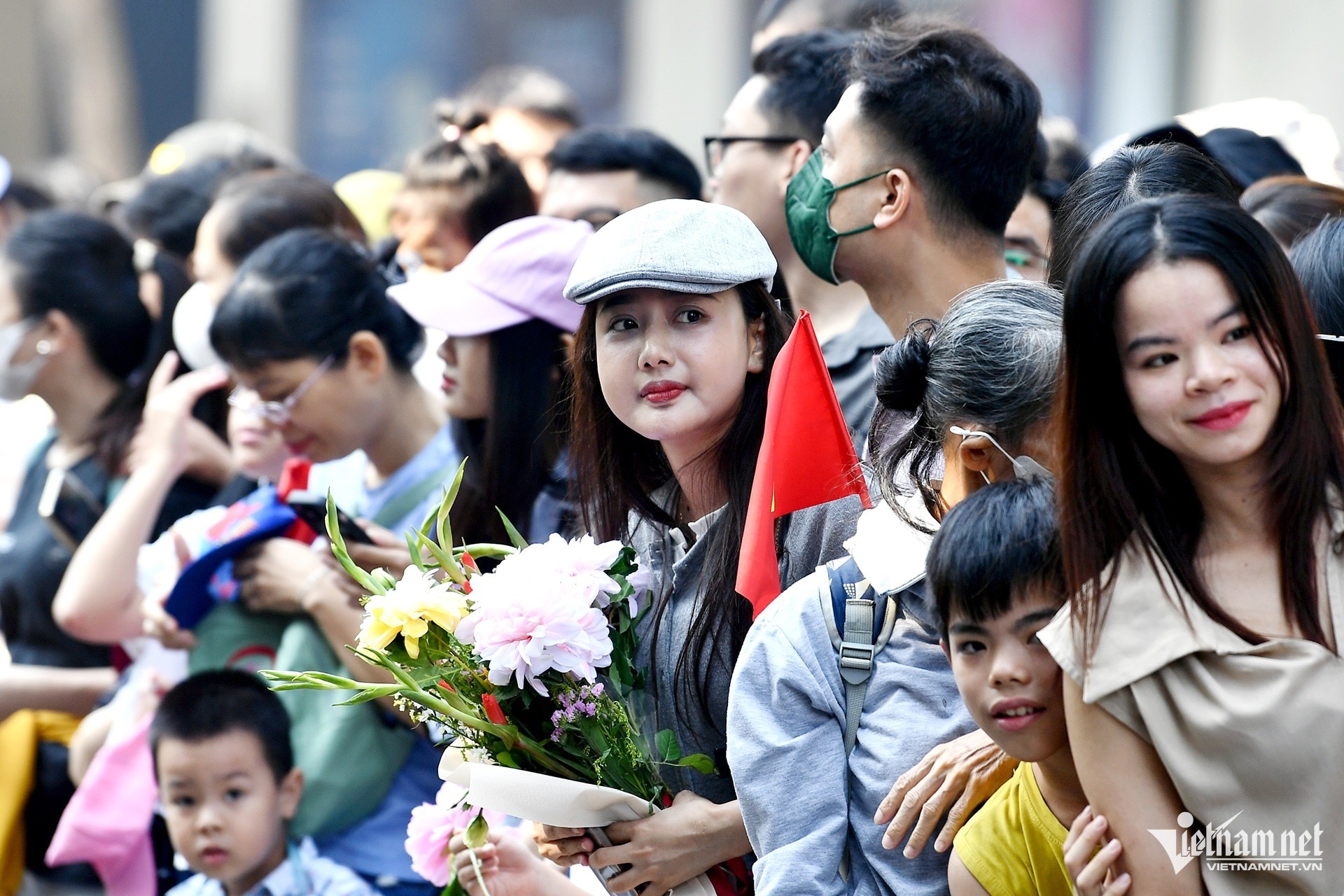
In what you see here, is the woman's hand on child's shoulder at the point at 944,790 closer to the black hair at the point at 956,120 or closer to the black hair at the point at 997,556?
the black hair at the point at 997,556

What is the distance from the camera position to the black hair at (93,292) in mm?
4652

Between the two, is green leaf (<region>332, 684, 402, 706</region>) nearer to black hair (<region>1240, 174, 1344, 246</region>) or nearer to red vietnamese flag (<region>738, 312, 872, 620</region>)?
red vietnamese flag (<region>738, 312, 872, 620</region>)

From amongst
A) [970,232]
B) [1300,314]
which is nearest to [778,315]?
[970,232]

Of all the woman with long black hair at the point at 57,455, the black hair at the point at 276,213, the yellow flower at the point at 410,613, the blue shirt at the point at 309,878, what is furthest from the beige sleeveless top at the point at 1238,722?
the woman with long black hair at the point at 57,455

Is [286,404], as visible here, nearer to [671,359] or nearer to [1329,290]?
[671,359]

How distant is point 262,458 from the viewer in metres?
4.01

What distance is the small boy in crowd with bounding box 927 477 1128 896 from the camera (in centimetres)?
193

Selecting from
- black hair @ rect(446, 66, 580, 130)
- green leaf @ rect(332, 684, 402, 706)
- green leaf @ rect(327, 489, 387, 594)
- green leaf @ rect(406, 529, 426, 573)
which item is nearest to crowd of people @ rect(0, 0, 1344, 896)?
green leaf @ rect(406, 529, 426, 573)

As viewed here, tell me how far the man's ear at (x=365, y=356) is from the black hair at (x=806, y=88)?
121cm

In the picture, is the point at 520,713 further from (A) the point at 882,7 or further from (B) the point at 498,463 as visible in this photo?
(A) the point at 882,7

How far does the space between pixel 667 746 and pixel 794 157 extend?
1847mm

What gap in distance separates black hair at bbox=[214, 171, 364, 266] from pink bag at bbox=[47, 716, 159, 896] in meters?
1.53

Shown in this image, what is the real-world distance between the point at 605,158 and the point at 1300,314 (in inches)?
110

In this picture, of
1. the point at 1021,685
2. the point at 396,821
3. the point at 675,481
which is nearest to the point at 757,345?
the point at 675,481
